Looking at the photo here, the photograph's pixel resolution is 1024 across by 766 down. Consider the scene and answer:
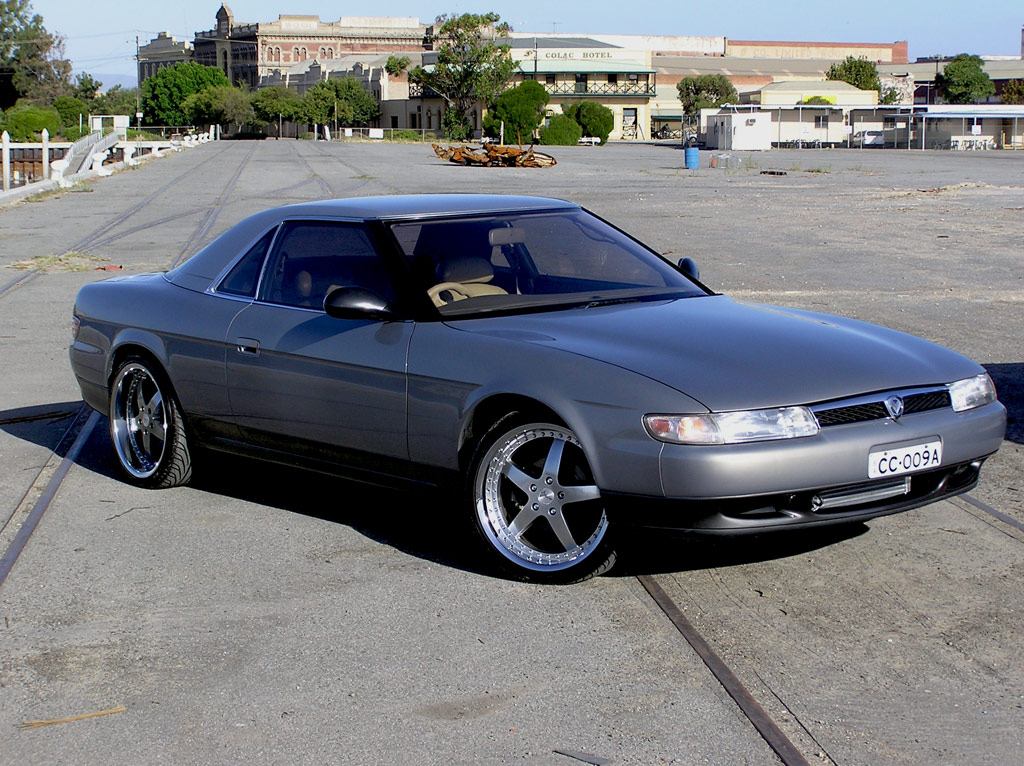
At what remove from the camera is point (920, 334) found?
1042cm

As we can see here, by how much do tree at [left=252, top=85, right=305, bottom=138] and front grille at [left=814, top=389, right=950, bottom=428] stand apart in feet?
496

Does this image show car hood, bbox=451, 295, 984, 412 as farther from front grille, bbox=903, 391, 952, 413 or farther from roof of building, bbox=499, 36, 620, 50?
roof of building, bbox=499, 36, 620, 50

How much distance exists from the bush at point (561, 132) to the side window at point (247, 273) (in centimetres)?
8811

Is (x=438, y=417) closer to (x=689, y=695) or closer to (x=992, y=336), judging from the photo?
(x=689, y=695)

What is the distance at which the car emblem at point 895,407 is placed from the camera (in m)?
4.51

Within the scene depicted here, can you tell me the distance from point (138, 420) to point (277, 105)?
157 meters

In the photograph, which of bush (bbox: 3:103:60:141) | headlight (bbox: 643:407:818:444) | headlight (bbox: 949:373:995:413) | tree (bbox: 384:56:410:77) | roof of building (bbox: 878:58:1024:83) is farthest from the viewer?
tree (bbox: 384:56:410:77)

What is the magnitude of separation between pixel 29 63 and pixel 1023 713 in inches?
6227

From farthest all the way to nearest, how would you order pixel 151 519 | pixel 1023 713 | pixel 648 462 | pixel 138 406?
1. pixel 138 406
2. pixel 151 519
3. pixel 648 462
4. pixel 1023 713

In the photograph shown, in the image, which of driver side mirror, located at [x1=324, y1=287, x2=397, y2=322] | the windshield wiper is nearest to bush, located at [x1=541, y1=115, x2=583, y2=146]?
the windshield wiper

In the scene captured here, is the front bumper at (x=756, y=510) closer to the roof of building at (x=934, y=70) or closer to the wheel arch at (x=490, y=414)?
the wheel arch at (x=490, y=414)

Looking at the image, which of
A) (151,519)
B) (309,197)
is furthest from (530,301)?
(309,197)

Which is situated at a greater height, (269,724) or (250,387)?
(250,387)

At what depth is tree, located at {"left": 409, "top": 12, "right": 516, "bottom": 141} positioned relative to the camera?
12256 cm
